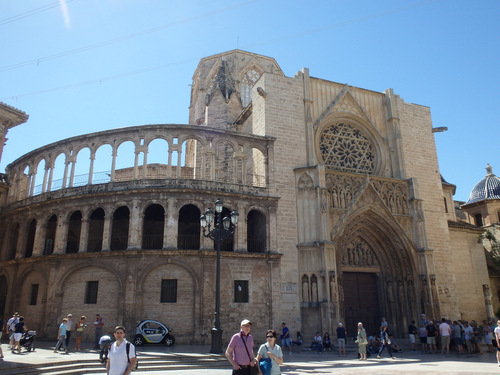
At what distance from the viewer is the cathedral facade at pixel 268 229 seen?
19.6 meters

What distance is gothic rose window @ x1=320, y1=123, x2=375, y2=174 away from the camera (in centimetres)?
2502

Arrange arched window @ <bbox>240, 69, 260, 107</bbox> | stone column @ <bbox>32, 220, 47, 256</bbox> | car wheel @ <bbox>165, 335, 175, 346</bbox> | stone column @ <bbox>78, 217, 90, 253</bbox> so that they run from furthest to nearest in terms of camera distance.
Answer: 1. arched window @ <bbox>240, 69, 260, 107</bbox>
2. stone column @ <bbox>32, 220, 47, 256</bbox>
3. stone column @ <bbox>78, 217, 90, 253</bbox>
4. car wheel @ <bbox>165, 335, 175, 346</bbox>

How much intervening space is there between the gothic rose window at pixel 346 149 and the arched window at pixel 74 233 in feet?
47.9

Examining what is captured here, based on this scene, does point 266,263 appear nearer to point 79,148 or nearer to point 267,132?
point 267,132

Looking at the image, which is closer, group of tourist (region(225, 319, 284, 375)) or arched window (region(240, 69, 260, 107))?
group of tourist (region(225, 319, 284, 375))

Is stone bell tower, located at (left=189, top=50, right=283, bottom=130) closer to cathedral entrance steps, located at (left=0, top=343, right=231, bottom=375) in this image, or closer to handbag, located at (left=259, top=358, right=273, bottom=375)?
cathedral entrance steps, located at (left=0, top=343, right=231, bottom=375)

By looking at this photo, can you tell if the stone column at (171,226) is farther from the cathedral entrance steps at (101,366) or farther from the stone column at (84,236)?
the cathedral entrance steps at (101,366)

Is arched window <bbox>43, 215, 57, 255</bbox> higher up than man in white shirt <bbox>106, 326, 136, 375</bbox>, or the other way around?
arched window <bbox>43, 215, 57, 255</bbox>

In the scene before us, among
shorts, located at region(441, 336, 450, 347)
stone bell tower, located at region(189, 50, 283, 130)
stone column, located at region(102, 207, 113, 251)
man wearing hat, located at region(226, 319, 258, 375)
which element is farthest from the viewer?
stone bell tower, located at region(189, 50, 283, 130)

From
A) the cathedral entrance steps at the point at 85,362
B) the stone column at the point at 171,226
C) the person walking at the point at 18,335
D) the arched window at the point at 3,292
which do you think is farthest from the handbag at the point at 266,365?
the arched window at the point at 3,292

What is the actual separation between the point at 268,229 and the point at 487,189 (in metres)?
26.0

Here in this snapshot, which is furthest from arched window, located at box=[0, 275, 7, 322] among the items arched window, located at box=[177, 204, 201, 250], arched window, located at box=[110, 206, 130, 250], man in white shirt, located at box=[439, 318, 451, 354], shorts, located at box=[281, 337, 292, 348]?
man in white shirt, located at box=[439, 318, 451, 354]

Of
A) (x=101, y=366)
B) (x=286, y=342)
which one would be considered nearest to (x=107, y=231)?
(x=101, y=366)

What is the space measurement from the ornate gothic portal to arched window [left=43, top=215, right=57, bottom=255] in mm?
15936
